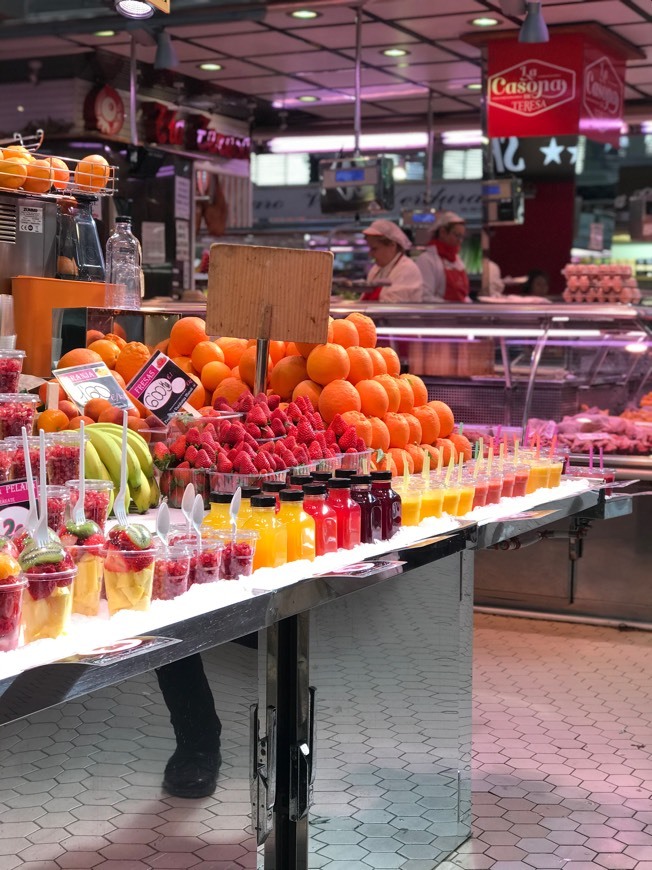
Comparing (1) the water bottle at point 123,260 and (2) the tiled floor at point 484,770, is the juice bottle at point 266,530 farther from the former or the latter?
(1) the water bottle at point 123,260

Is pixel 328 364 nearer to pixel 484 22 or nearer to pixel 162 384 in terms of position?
pixel 162 384

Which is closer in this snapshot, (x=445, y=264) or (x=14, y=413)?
(x=14, y=413)

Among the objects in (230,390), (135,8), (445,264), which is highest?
(135,8)

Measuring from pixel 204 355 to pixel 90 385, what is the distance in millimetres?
761

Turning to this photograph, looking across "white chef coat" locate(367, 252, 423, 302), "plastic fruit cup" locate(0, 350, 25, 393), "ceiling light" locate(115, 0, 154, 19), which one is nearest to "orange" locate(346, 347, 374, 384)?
"plastic fruit cup" locate(0, 350, 25, 393)

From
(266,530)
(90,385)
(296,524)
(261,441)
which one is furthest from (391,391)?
(266,530)

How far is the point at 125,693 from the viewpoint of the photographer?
217 cm

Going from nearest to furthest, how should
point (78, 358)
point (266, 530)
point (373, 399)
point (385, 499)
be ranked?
point (266, 530) → point (385, 499) → point (78, 358) → point (373, 399)

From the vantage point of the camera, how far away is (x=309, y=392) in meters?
3.76

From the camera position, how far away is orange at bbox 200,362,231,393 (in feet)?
12.7

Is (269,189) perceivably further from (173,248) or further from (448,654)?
(448,654)

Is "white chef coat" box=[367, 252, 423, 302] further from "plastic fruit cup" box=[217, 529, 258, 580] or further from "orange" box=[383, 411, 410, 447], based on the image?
"plastic fruit cup" box=[217, 529, 258, 580]

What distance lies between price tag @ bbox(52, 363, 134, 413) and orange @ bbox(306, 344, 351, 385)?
732 millimetres

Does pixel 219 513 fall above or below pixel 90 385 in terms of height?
below
